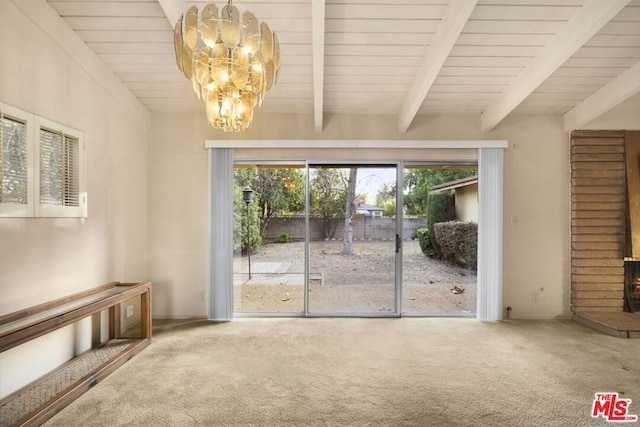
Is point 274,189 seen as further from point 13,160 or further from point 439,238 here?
point 13,160

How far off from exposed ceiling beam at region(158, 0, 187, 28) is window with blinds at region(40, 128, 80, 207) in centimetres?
134

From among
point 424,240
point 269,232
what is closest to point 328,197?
point 269,232

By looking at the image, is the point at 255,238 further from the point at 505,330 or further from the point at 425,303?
the point at 505,330

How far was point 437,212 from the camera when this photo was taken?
4301mm

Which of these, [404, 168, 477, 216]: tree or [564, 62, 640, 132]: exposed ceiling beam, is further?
[404, 168, 477, 216]: tree

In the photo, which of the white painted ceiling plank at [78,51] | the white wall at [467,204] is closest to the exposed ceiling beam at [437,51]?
the white wall at [467,204]

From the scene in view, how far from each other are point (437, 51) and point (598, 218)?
10.1 ft

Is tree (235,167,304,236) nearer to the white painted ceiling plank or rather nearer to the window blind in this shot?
the white painted ceiling plank

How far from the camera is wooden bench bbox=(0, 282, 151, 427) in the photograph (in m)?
2.06

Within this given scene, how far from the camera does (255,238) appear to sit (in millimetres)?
4320

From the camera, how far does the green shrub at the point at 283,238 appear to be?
14.1 ft

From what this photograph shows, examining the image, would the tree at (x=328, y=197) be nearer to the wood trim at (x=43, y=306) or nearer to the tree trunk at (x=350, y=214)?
the tree trunk at (x=350, y=214)

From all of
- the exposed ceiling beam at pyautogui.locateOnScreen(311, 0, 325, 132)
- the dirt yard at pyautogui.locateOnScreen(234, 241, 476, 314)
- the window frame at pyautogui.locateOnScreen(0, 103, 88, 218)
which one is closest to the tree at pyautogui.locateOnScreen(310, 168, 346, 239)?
the dirt yard at pyautogui.locateOnScreen(234, 241, 476, 314)

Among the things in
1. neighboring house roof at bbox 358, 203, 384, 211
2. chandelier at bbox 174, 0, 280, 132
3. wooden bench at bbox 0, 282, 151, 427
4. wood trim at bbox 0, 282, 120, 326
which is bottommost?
wooden bench at bbox 0, 282, 151, 427
